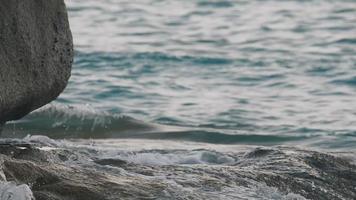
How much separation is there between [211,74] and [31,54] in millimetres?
8413

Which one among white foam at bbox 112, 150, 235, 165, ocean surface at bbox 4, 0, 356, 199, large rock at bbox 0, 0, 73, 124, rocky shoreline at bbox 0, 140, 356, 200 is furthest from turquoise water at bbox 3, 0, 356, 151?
large rock at bbox 0, 0, 73, 124

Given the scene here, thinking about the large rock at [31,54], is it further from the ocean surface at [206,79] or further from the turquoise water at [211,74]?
the turquoise water at [211,74]

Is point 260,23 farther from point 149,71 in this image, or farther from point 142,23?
point 149,71

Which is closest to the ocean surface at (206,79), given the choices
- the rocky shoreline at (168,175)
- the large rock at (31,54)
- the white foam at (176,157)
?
the white foam at (176,157)

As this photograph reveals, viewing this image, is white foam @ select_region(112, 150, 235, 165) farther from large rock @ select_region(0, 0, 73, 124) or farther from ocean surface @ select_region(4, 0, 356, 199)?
large rock @ select_region(0, 0, 73, 124)

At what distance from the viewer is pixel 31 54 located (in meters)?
6.82

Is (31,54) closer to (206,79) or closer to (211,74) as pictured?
(206,79)

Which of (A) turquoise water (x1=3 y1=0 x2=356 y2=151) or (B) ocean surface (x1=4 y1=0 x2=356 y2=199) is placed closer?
(B) ocean surface (x1=4 y1=0 x2=356 y2=199)

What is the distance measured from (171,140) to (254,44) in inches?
249

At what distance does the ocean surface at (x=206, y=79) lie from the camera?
1120cm

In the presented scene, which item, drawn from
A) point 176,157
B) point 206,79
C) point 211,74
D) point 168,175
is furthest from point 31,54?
point 211,74

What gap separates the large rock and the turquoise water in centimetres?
374

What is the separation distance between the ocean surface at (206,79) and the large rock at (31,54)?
110 cm

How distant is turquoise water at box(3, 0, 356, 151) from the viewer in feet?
38.0
